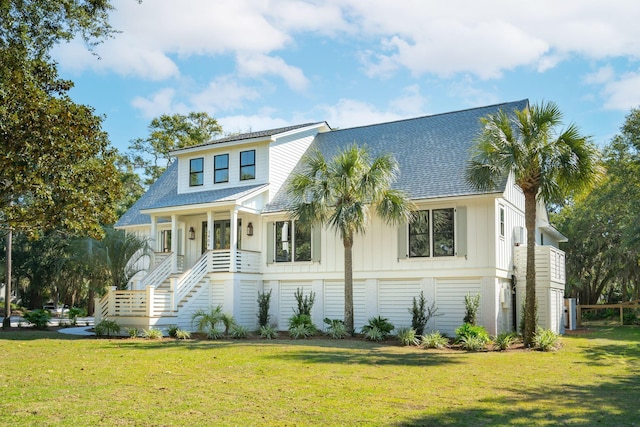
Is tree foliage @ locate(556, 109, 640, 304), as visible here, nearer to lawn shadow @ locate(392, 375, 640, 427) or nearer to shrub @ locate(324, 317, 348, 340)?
shrub @ locate(324, 317, 348, 340)

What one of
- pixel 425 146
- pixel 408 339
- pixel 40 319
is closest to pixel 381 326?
pixel 408 339

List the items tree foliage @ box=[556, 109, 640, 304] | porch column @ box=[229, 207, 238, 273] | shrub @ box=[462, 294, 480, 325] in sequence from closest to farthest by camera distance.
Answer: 1. shrub @ box=[462, 294, 480, 325]
2. porch column @ box=[229, 207, 238, 273]
3. tree foliage @ box=[556, 109, 640, 304]

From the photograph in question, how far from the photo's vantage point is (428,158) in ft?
76.0

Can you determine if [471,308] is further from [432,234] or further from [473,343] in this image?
[473,343]

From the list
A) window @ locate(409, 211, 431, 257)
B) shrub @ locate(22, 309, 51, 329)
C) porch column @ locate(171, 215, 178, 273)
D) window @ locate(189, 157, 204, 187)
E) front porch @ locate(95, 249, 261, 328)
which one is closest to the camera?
front porch @ locate(95, 249, 261, 328)

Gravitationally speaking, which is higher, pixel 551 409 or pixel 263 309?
pixel 263 309

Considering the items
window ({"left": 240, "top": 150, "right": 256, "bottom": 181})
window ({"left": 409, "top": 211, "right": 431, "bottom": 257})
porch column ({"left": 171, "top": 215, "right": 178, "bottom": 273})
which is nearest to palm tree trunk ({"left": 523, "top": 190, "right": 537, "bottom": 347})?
window ({"left": 409, "top": 211, "right": 431, "bottom": 257})

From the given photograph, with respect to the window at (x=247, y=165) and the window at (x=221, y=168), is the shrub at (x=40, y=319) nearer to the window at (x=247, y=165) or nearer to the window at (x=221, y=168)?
the window at (x=221, y=168)

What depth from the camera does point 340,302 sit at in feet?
74.4

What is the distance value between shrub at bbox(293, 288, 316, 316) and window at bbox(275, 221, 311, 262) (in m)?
1.38

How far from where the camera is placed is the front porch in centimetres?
2087

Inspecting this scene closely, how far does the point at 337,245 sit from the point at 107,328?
841 centimetres

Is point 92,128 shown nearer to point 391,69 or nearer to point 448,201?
point 391,69

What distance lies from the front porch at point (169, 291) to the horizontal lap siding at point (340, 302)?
3.03 m
